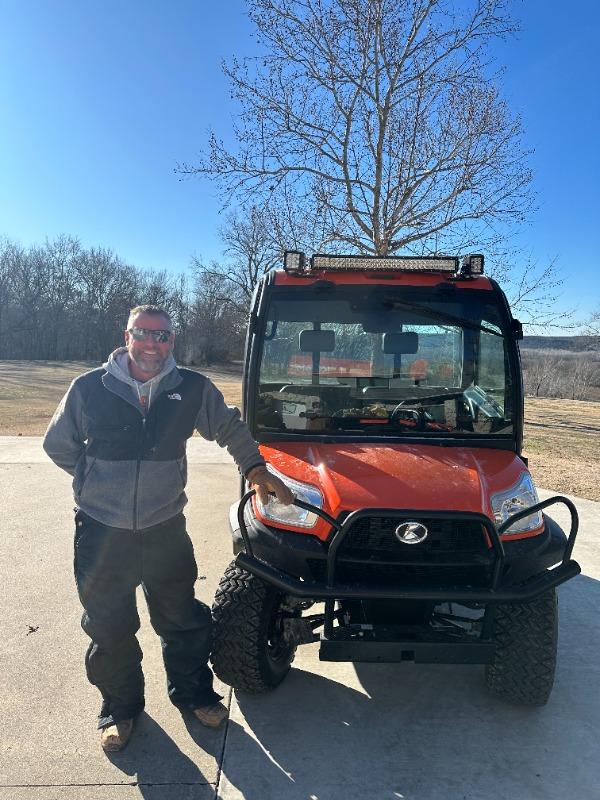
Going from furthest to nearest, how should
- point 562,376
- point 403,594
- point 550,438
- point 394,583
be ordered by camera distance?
point 562,376
point 550,438
point 394,583
point 403,594

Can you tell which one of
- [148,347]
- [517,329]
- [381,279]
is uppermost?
[381,279]

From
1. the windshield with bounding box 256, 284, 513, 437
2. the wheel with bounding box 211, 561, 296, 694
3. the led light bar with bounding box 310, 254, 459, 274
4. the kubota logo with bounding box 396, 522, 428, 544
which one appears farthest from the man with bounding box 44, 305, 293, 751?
the led light bar with bounding box 310, 254, 459, 274

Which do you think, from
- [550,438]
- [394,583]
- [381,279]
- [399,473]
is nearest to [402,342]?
[381,279]

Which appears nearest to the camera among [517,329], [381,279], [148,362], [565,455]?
[148,362]

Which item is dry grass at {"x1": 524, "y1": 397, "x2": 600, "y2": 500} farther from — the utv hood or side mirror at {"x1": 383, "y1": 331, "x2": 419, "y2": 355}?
the utv hood

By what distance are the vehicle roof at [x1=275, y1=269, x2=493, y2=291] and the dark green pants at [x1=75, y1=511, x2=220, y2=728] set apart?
61.8 inches

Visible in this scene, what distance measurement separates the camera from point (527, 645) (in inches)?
103

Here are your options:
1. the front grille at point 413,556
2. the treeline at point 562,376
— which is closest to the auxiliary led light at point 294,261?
the front grille at point 413,556

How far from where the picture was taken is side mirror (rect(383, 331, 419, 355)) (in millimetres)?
3416

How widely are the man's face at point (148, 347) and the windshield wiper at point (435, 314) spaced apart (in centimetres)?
142

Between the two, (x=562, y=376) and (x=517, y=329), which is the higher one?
(x=517, y=329)

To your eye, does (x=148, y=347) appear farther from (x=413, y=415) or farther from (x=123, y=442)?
(x=413, y=415)

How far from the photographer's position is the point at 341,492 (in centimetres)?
250

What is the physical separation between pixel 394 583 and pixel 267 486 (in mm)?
703
